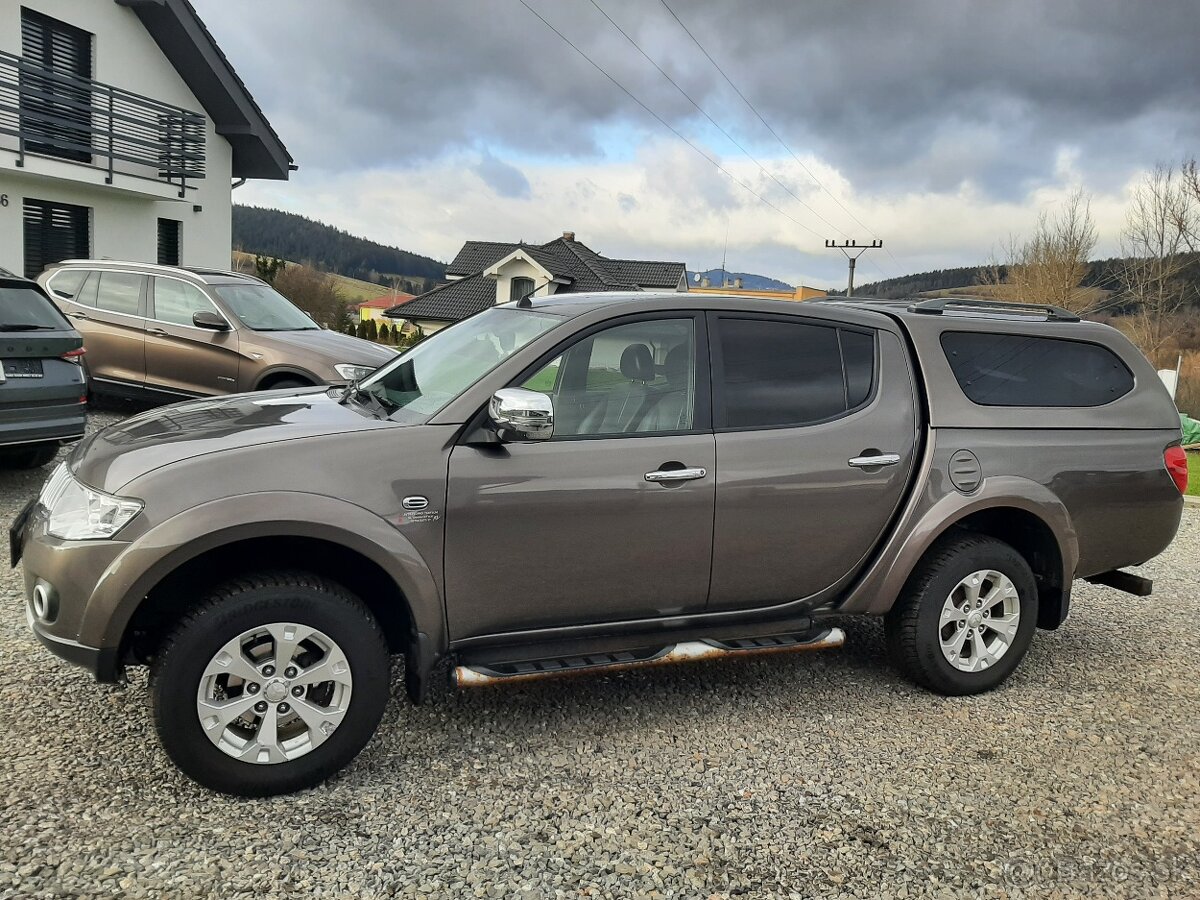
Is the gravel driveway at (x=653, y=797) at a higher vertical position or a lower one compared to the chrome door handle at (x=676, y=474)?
lower

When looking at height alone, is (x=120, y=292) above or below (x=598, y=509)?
above

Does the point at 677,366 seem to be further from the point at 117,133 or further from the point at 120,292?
the point at 117,133

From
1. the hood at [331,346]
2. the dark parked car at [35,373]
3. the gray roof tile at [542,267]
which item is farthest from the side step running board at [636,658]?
the gray roof tile at [542,267]

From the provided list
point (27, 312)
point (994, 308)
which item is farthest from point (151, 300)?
point (994, 308)

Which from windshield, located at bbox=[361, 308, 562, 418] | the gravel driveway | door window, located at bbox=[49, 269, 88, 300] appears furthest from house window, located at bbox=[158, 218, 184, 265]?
windshield, located at bbox=[361, 308, 562, 418]

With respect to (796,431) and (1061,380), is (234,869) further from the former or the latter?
(1061,380)

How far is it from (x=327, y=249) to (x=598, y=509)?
334 ft

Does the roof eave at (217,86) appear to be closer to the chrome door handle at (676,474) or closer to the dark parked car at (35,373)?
the dark parked car at (35,373)

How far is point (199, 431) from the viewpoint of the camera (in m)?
3.56

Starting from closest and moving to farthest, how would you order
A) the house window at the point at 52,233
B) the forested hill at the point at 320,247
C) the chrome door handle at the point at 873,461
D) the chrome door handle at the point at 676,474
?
the chrome door handle at the point at 676,474 < the chrome door handle at the point at 873,461 < the house window at the point at 52,233 < the forested hill at the point at 320,247

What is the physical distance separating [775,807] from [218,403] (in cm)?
279

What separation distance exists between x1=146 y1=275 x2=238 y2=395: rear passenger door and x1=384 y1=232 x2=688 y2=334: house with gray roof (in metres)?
34.6

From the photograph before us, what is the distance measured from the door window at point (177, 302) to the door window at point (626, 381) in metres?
7.43

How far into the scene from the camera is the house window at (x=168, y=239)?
70.0 ft
